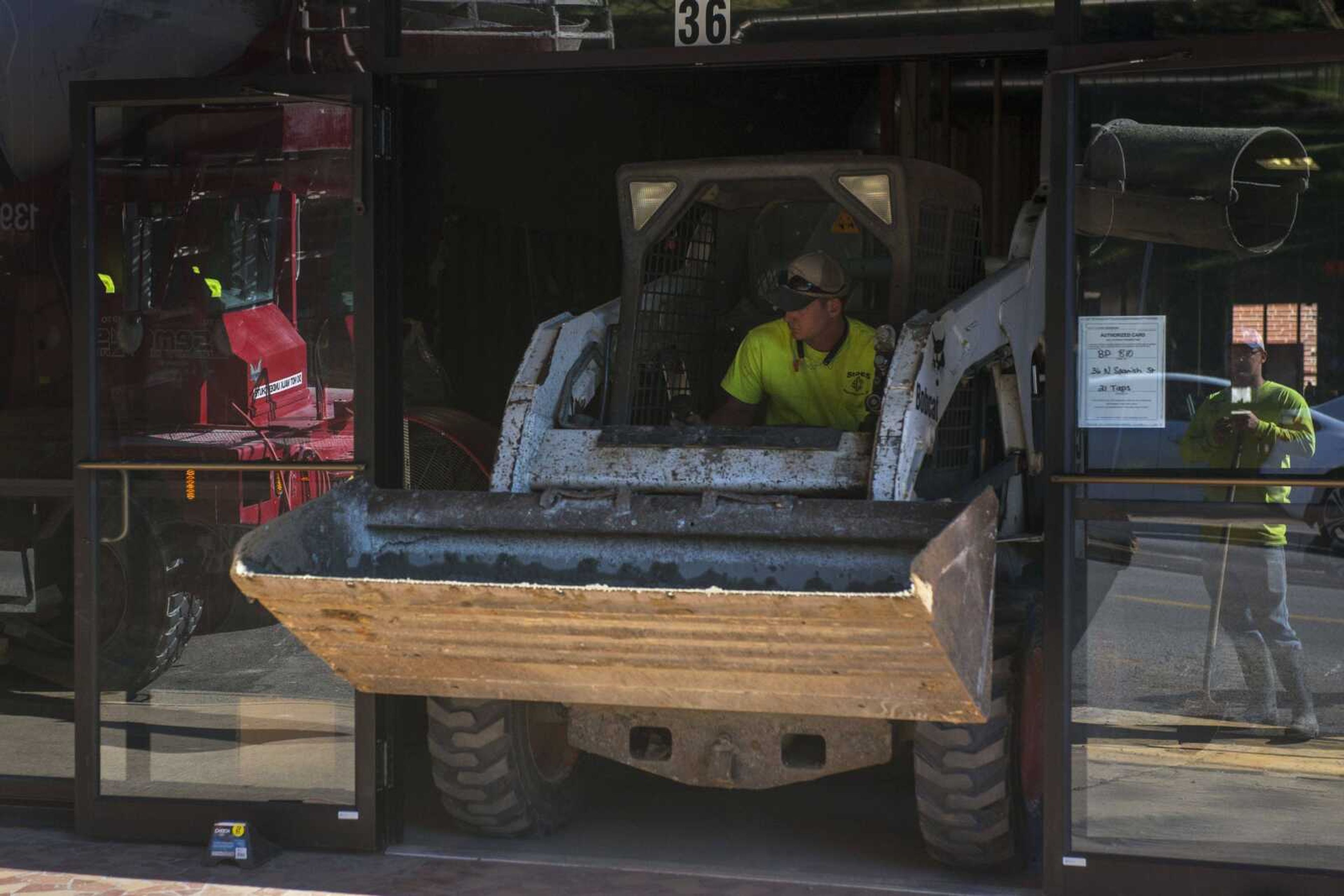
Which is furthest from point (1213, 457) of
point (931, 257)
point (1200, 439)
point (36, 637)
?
point (36, 637)

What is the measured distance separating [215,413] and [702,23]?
2.34 metres

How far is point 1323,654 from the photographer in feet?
19.5

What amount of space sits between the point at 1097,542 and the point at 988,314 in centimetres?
101

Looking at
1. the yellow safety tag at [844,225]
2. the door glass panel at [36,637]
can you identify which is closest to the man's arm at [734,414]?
the yellow safety tag at [844,225]

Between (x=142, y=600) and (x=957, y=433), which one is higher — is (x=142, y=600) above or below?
below

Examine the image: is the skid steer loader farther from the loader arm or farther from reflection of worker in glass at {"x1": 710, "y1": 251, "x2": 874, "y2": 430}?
reflection of worker in glass at {"x1": 710, "y1": 251, "x2": 874, "y2": 430}

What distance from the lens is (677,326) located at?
7.09 meters

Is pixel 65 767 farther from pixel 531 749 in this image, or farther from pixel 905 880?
pixel 905 880

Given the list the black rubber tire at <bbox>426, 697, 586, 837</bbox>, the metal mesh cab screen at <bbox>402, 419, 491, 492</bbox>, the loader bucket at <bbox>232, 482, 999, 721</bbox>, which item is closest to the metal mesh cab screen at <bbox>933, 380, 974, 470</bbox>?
the loader bucket at <bbox>232, 482, 999, 721</bbox>

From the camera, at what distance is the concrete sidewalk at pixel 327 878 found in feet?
19.8

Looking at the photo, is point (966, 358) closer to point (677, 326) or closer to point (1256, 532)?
point (1256, 532)

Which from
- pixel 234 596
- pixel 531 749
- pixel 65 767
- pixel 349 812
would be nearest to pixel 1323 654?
pixel 531 749

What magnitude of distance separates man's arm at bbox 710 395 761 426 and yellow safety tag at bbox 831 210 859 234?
1.06m

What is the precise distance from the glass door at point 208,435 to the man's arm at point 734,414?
54.3 inches
